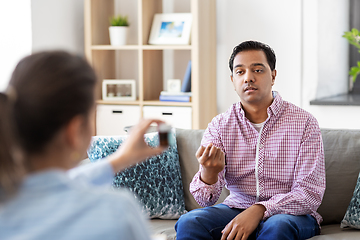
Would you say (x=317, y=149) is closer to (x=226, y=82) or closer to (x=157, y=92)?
(x=226, y=82)

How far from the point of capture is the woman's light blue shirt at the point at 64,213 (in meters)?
0.70

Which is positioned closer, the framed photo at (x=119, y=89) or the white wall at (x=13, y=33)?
the white wall at (x=13, y=33)

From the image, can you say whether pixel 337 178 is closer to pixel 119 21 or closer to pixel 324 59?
pixel 324 59

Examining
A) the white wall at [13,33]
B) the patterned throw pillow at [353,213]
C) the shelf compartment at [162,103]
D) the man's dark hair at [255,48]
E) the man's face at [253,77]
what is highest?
the white wall at [13,33]

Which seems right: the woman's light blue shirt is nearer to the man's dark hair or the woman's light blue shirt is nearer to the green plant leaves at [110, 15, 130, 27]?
the man's dark hair

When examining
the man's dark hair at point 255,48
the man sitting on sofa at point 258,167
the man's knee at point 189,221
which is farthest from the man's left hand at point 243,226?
the man's dark hair at point 255,48

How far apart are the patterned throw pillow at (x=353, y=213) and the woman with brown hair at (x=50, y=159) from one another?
1.41 meters

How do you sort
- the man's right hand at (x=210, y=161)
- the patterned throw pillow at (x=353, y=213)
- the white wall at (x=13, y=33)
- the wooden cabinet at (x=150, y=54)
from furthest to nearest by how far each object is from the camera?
the wooden cabinet at (x=150, y=54)
the white wall at (x=13, y=33)
the patterned throw pillow at (x=353, y=213)
the man's right hand at (x=210, y=161)

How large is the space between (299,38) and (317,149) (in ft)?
5.87

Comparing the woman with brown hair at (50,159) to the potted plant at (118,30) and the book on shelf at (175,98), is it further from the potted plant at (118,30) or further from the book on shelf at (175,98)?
the potted plant at (118,30)

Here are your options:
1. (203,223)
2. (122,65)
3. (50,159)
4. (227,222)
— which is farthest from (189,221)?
(122,65)

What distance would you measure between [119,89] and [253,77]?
2.14 meters

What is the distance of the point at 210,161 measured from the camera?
1797 millimetres

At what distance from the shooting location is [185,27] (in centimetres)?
359
